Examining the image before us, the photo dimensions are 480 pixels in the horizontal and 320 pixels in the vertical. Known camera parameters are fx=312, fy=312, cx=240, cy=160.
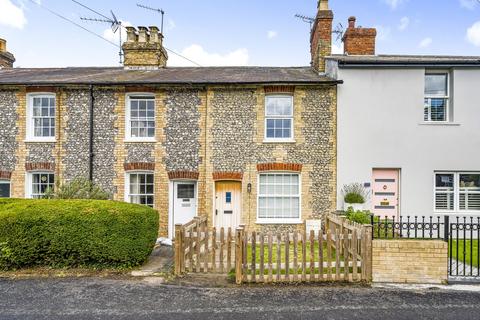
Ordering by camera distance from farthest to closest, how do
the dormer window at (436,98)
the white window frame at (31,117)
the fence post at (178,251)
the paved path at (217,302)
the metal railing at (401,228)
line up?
the white window frame at (31,117) < the dormer window at (436,98) < the fence post at (178,251) < the metal railing at (401,228) < the paved path at (217,302)

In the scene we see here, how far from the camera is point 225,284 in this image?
7.00m

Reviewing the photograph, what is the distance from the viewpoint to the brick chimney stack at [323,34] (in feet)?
43.9

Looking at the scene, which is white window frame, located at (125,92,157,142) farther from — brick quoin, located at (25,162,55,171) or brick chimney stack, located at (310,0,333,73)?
brick chimney stack, located at (310,0,333,73)

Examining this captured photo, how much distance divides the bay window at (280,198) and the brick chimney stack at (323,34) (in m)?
5.05

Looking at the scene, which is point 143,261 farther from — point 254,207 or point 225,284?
point 254,207

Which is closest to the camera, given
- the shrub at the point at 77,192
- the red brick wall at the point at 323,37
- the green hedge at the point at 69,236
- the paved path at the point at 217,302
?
the paved path at the point at 217,302

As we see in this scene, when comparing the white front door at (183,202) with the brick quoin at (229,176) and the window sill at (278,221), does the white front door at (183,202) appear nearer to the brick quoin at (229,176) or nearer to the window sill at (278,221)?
the brick quoin at (229,176)

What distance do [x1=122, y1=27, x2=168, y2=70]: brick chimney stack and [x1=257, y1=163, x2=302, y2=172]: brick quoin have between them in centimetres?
759

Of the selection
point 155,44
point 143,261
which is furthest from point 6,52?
point 143,261

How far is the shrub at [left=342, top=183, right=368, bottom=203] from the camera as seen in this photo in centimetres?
1128

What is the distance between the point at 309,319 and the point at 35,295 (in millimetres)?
5490

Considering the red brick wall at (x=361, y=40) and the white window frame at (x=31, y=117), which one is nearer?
the white window frame at (x=31, y=117)

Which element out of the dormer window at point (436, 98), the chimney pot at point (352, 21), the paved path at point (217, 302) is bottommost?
the paved path at point (217, 302)

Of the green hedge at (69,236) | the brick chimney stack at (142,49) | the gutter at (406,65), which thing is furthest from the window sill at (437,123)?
the brick chimney stack at (142,49)
